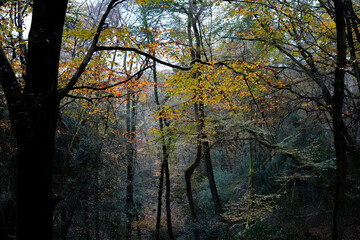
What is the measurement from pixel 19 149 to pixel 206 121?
8.02 meters

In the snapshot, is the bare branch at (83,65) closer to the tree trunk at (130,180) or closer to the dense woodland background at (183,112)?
the dense woodland background at (183,112)

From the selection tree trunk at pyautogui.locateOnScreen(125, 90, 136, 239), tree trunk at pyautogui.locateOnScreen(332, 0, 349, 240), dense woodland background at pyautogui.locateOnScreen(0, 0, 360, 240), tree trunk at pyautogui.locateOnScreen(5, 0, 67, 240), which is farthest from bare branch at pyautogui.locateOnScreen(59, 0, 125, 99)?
tree trunk at pyautogui.locateOnScreen(125, 90, 136, 239)

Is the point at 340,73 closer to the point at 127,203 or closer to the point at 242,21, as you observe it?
the point at 242,21

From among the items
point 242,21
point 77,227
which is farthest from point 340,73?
point 77,227

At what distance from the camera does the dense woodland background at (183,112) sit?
2.39m

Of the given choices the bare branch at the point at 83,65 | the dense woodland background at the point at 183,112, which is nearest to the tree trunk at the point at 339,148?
the dense woodland background at the point at 183,112

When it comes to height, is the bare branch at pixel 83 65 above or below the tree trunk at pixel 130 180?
above

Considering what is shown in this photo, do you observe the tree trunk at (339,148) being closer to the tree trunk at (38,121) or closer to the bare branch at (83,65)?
the bare branch at (83,65)

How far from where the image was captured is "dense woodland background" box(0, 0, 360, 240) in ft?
7.86

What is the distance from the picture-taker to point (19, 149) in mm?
2277

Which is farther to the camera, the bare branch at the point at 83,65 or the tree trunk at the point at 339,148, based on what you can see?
the tree trunk at the point at 339,148

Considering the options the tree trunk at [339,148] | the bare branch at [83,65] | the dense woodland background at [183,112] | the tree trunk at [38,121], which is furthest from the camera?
the tree trunk at [339,148]

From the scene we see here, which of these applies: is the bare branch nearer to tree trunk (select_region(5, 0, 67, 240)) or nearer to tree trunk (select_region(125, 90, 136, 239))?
tree trunk (select_region(5, 0, 67, 240))

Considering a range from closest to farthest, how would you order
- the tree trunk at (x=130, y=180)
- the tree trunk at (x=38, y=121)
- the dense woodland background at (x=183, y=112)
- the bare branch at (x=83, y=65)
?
the tree trunk at (x=38, y=121), the dense woodland background at (x=183, y=112), the bare branch at (x=83, y=65), the tree trunk at (x=130, y=180)
